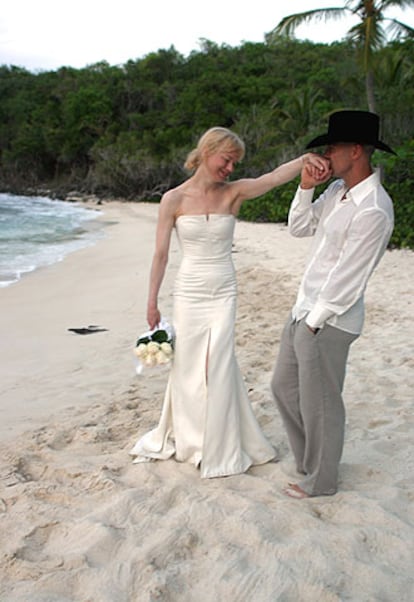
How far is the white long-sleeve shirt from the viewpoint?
2.78 m

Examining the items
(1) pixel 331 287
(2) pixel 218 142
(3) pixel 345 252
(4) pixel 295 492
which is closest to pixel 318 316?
(1) pixel 331 287

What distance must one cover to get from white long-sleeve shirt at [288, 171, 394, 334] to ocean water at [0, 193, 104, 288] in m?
9.14

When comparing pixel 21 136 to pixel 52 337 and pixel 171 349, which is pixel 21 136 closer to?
pixel 52 337

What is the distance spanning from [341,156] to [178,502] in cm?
194

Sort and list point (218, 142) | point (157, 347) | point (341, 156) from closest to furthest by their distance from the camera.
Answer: point (341, 156), point (218, 142), point (157, 347)

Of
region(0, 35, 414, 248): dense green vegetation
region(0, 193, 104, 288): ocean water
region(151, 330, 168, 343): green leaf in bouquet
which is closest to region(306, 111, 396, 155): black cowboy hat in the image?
region(151, 330, 168, 343): green leaf in bouquet

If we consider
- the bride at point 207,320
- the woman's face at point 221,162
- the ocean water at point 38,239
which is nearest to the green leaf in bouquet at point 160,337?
the bride at point 207,320

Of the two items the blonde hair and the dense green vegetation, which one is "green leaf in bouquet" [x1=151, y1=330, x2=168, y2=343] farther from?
the dense green vegetation

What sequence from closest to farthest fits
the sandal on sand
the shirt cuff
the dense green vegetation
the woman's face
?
1. the shirt cuff
2. the sandal on sand
3. the woman's face
4. the dense green vegetation

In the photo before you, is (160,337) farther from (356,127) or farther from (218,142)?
(356,127)

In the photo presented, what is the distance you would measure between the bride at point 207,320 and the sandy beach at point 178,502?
0.49ft

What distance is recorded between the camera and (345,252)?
2816mm

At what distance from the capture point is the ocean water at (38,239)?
46.5ft

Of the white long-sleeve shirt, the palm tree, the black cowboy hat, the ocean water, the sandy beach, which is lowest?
the ocean water
